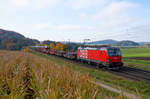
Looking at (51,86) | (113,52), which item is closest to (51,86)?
(51,86)

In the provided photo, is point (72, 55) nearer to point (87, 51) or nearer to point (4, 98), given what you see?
point (87, 51)

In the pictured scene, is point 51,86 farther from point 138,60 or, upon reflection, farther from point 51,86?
point 138,60

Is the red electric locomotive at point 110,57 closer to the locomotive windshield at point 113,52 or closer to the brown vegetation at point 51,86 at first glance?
the locomotive windshield at point 113,52

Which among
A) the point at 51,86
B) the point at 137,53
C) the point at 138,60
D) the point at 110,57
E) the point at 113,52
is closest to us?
the point at 51,86

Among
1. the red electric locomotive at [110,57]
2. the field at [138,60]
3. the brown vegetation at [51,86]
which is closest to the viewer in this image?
the brown vegetation at [51,86]

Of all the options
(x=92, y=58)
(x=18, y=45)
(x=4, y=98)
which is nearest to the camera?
(x=4, y=98)

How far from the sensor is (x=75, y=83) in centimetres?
328

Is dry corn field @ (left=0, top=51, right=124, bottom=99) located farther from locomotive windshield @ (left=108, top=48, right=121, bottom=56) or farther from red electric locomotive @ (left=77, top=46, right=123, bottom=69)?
locomotive windshield @ (left=108, top=48, right=121, bottom=56)

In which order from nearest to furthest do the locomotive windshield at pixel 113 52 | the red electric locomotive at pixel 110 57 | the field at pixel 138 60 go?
the red electric locomotive at pixel 110 57 → the locomotive windshield at pixel 113 52 → the field at pixel 138 60

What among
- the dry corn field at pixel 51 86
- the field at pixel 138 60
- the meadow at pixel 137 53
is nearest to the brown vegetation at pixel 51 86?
the dry corn field at pixel 51 86

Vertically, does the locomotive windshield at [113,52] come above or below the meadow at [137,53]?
above

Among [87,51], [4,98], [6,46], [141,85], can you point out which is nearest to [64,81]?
[4,98]

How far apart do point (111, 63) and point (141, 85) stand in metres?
7.28

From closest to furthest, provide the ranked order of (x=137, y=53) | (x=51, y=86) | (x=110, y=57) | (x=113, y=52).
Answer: (x=51, y=86)
(x=110, y=57)
(x=113, y=52)
(x=137, y=53)
